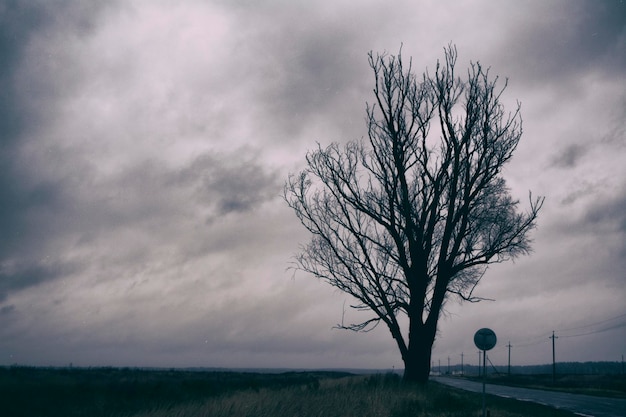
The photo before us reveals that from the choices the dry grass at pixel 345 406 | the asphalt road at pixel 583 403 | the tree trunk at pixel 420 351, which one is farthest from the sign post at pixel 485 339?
the asphalt road at pixel 583 403

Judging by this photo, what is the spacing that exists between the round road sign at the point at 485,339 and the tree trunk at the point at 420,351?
147 inches

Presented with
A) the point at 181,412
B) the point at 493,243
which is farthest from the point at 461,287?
the point at 181,412

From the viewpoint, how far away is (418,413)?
14164mm

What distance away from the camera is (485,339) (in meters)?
14.4

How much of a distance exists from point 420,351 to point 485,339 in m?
4.40

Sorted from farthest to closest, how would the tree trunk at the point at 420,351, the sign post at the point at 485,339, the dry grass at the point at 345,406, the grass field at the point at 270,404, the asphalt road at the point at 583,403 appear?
the asphalt road at the point at 583,403
the tree trunk at the point at 420,351
the sign post at the point at 485,339
the grass field at the point at 270,404
the dry grass at the point at 345,406

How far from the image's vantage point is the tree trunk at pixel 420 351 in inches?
721

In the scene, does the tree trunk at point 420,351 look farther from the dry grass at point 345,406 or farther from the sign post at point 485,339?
the sign post at point 485,339

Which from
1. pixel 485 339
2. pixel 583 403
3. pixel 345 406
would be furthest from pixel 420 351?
pixel 583 403

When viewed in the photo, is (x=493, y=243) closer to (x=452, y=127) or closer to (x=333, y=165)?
(x=452, y=127)

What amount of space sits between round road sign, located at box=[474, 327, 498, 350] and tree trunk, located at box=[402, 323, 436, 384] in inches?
147

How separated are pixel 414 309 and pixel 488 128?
7.14 metres

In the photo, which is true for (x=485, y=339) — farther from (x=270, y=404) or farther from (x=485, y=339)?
(x=270, y=404)

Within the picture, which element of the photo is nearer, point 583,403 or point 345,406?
point 345,406
